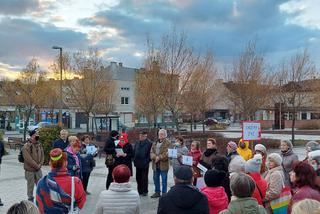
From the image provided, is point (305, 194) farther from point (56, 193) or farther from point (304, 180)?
point (56, 193)

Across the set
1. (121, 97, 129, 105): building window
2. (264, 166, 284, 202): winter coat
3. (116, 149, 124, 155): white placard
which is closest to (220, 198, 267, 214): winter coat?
(264, 166, 284, 202): winter coat

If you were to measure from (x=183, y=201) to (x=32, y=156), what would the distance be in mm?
6672

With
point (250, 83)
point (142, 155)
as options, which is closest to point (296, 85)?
point (250, 83)

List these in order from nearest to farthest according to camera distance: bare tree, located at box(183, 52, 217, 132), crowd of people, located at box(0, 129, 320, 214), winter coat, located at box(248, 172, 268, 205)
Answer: crowd of people, located at box(0, 129, 320, 214) → winter coat, located at box(248, 172, 268, 205) → bare tree, located at box(183, 52, 217, 132)

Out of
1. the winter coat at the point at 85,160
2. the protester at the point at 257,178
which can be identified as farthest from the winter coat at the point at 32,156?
the protester at the point at 257,178

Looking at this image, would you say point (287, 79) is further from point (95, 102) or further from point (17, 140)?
point (17, 140)

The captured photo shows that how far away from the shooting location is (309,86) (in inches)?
1340

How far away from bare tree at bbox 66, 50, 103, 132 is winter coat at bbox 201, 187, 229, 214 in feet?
103

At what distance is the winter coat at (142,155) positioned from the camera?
461 inches

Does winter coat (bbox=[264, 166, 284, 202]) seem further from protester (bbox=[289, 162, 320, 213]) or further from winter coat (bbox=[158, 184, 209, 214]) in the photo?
winter coat (bbox=[158, 184, 209, 214])

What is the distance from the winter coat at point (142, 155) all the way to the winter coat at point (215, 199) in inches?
258

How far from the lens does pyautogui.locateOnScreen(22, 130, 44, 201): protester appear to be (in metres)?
10.2

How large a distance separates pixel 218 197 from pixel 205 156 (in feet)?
13.4

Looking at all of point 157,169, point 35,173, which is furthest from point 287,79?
point 35,173
